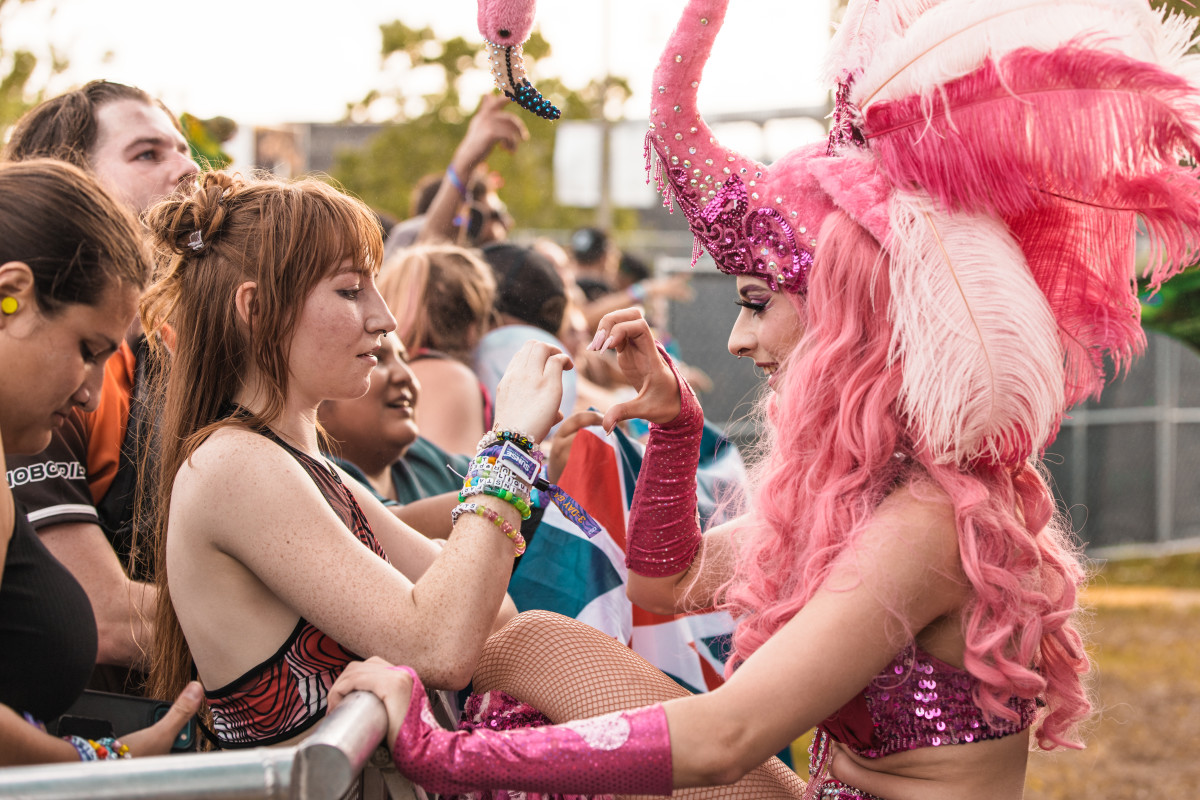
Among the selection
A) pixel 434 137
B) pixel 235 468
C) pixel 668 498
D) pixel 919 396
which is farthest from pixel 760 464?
pixel 434 137

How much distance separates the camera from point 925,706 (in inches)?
68.7

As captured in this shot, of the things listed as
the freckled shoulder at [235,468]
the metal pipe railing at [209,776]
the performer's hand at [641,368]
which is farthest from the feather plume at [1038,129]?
the metal pipe railing at [209,776]

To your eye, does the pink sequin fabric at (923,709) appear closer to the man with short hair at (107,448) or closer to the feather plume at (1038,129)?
the feather plume at (1038,129)

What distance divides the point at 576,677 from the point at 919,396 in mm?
779

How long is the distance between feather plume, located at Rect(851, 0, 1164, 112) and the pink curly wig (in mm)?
271

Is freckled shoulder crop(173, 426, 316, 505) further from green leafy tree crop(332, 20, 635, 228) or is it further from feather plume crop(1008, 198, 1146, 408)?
green leafy tree crop(332, 20, 635, 228)

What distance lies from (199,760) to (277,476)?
1.90 feet

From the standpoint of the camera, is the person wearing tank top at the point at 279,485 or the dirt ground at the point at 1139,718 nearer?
the person wearing tank top at the point at 279,485

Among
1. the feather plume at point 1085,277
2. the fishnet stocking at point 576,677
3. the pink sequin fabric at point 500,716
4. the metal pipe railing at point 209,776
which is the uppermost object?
the feather plume at point 1085,277

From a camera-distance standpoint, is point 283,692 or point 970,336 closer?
point 970,336

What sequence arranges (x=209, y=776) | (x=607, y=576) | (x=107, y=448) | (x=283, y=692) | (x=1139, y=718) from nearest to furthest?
(x=209, y=776) < (x=283, y=692) < (x=107, y=448) < (x=607, y=576) < (x=1139, y=718)

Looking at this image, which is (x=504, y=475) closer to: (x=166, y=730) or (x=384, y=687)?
(x=384, y=687)

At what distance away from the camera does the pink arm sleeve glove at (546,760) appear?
1517 mm

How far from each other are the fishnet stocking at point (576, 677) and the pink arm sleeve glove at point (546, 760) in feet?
1.02
